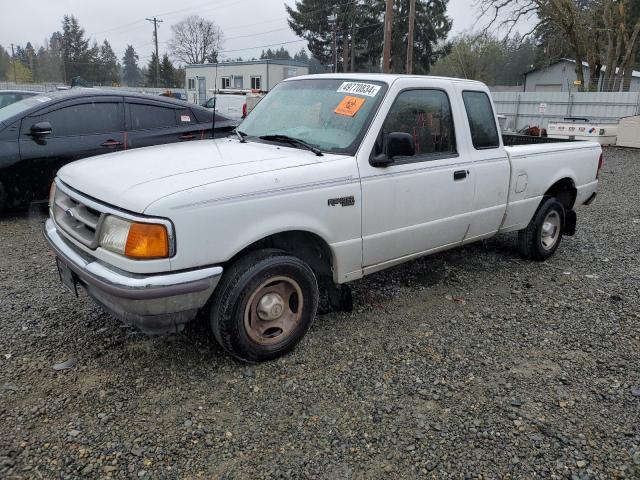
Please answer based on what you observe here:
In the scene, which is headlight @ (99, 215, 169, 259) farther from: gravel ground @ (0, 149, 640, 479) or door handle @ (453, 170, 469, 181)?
door handle @ (453, 170, 469, 181)

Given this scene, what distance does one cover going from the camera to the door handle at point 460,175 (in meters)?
4.24

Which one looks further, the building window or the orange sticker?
the building window

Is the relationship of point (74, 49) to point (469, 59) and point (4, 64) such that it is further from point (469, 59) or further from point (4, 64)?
point (469, 59)

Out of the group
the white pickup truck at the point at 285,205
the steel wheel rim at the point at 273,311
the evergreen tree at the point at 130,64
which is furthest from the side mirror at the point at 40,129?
the evergreen tree at the point at 130,64

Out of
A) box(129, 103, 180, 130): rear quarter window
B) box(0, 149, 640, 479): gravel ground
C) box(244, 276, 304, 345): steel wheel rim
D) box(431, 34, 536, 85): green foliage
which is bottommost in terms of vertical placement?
box(0, 149, 640, 479): gravel ground

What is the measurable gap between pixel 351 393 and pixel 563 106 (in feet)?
77.0

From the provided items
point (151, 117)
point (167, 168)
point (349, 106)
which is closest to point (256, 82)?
point (151, 117)

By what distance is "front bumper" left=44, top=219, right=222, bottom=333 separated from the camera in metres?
2.72

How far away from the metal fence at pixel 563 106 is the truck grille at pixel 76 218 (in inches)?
864

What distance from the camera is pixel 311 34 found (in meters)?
52.4

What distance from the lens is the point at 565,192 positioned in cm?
588

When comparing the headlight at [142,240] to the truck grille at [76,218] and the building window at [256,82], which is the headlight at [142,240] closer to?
the truck grille at [76,218]

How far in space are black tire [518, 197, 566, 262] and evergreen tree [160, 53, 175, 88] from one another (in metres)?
65.5

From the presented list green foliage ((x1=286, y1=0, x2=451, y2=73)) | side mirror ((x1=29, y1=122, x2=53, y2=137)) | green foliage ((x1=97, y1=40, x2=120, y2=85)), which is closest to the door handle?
side mirror ((x1=29, y1=122, x2=53, y2=137))
